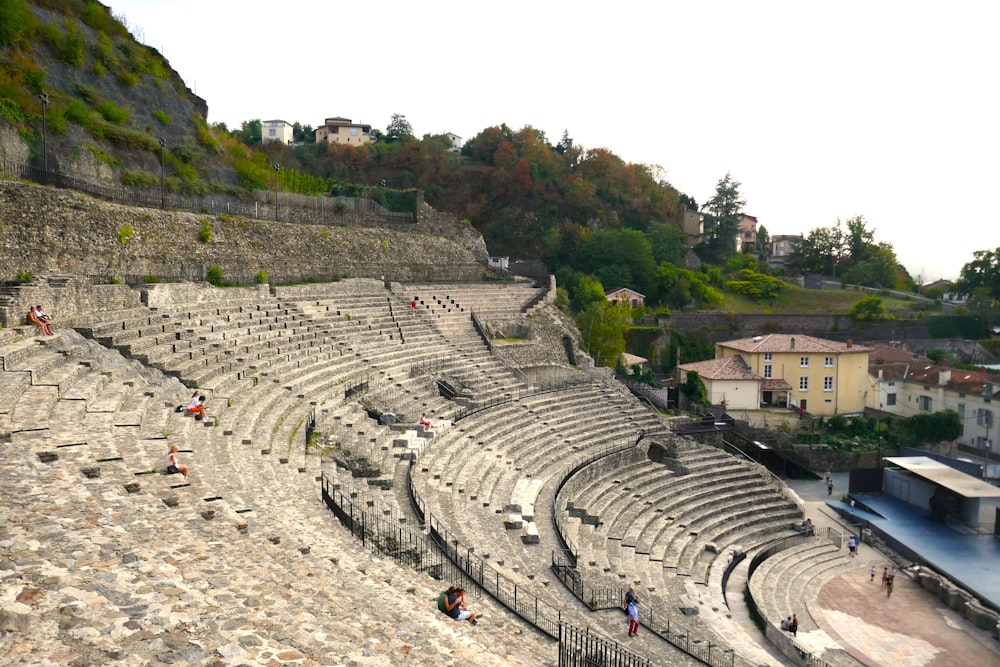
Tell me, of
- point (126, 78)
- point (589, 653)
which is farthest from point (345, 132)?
point (589, 653)

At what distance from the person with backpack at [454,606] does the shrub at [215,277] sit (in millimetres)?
18496

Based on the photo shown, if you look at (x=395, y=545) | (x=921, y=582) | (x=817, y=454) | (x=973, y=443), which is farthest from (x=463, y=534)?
(x=973, y=443)

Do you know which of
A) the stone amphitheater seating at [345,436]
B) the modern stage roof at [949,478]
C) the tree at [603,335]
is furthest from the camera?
the tree at [603,335]

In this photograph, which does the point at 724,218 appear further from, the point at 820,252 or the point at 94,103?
the point at 94,103

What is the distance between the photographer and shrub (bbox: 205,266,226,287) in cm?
2352

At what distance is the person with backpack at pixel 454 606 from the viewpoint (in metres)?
7.59

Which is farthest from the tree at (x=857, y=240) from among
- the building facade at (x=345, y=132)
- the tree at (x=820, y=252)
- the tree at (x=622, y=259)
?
the building facade at (x=345, y=132)

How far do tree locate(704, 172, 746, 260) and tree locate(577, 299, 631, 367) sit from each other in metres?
30.1

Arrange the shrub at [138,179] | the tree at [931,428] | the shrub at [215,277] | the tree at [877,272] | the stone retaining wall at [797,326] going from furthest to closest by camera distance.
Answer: the tree at [877,272] < the stone retaining wall at [797,326] < the tree at [931,428] < the shrub at [138,179] < the shrub at [215,277]

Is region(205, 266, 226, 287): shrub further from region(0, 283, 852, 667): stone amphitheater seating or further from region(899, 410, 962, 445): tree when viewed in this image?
region(899, 410, 962, 445): tree

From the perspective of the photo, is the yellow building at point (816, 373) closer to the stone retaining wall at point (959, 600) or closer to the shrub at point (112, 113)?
the stone retaining wall at point (959, 600)

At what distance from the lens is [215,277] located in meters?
23.7

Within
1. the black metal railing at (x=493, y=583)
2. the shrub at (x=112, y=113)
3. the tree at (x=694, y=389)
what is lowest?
the tree at (x=694, y=389)

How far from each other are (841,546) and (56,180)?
28.6 metres
